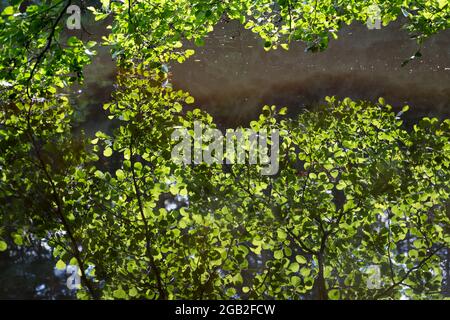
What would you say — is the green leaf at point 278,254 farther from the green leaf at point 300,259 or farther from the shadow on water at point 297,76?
the shadow on water at point 297,76

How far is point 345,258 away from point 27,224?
2.70 metres

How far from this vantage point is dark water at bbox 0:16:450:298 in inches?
417

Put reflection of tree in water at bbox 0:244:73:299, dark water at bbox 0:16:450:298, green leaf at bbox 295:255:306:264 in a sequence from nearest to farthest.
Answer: green leaf at bbox 295:255:306:264 < reflection of tree in water at bbox 0:244:73:299 < dark water at bbox 0:16:450:298

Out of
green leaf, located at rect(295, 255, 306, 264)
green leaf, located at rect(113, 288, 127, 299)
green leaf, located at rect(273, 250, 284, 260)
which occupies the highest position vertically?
green leaf, located at rect(273, 250, 284, 260)

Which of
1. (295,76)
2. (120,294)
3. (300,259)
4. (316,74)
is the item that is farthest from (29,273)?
(316,74)

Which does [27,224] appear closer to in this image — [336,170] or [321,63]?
[336,170]

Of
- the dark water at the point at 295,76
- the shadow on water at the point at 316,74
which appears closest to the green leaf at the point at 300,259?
the dark water at the point at 295,76

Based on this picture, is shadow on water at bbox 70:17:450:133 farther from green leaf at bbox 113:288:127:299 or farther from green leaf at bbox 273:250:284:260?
green leaf at bbox 113:288:127:299

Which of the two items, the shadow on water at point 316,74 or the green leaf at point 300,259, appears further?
the shadow on water at point 316,74

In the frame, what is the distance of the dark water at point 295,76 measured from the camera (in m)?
10.6

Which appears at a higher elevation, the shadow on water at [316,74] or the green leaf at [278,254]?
the shadow on water at [316,74]

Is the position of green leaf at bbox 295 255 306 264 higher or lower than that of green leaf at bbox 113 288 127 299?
higher

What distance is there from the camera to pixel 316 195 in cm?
480

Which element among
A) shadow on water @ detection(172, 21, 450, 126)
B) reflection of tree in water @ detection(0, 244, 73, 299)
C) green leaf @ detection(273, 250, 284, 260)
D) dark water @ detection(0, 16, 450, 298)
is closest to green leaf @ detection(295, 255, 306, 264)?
green leaf @ detection(273, 250, 284, 260)
